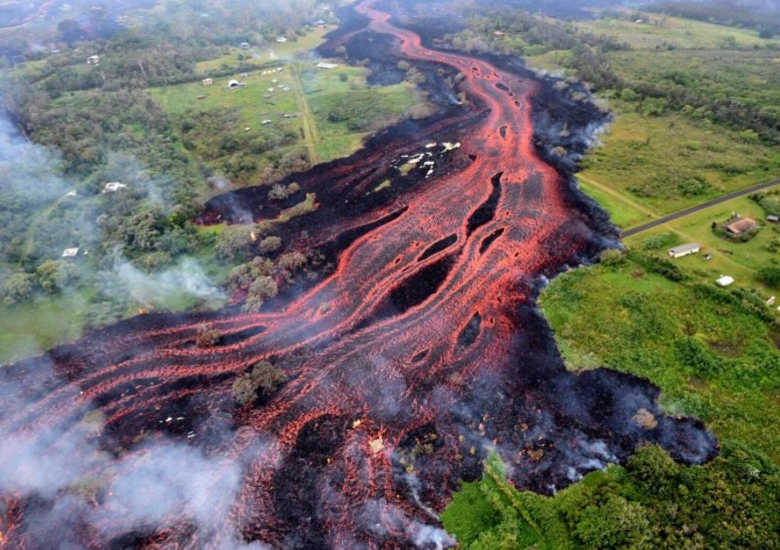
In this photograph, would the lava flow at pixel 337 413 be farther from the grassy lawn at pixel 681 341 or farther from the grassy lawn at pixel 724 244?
the grassy lawn at pixel 724 244

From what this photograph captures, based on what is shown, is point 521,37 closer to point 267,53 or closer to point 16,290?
point 267,53

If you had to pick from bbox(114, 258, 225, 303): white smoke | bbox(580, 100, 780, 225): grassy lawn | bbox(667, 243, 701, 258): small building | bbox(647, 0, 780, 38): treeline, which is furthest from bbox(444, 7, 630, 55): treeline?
bbox(114, 258, 225, 303): white smoke

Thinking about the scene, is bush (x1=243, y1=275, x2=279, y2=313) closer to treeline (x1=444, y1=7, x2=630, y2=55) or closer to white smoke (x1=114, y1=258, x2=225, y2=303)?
white smoke (x1=114, y1=258, x2=225, y2=303)

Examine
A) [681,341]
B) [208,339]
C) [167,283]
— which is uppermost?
[167,283]

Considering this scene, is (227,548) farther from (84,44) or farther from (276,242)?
(84,44)

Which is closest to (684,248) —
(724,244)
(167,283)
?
(724,244)

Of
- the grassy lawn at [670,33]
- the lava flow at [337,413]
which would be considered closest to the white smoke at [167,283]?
the lava flow at [337,413]

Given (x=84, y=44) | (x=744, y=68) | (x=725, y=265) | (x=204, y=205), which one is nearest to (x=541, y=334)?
(x=725, y=265)
